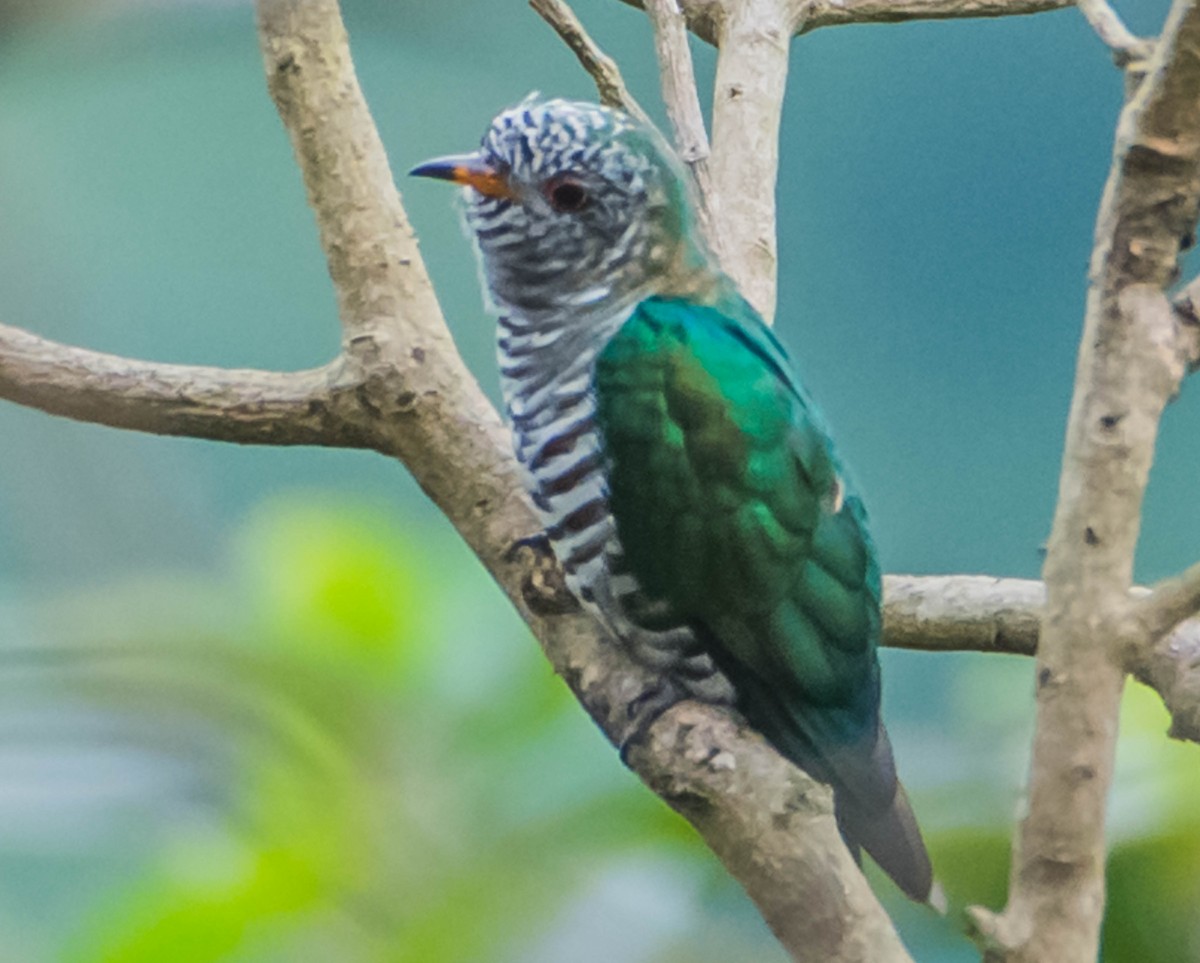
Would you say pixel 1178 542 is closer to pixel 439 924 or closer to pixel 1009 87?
pixel 1009 87

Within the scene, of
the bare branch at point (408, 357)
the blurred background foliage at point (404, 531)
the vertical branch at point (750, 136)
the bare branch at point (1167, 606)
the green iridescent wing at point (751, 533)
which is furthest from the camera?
the vertical branch at point (750, 136)

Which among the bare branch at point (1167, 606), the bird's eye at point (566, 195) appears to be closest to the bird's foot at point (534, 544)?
the bird's eye at point (566, 195)

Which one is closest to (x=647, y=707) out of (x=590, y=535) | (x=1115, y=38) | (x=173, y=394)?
(x=590, y=535)

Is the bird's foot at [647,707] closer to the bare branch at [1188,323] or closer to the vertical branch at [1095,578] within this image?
the vertical branch at [1095,578]

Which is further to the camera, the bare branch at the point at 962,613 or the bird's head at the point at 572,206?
the bare branch at the point at 962,613

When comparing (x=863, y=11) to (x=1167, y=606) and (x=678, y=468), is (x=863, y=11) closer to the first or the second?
(x=678, y=468)

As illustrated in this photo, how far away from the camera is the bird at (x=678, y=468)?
100cm

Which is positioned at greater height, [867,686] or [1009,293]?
[1009,293]

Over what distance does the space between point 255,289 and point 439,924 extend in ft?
2.07

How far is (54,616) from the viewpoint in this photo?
1.26 meters

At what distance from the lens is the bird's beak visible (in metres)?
1.01

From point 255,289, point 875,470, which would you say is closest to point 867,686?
point 875,470

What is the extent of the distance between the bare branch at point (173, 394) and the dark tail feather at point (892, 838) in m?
0.50

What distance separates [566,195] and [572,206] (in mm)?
10
